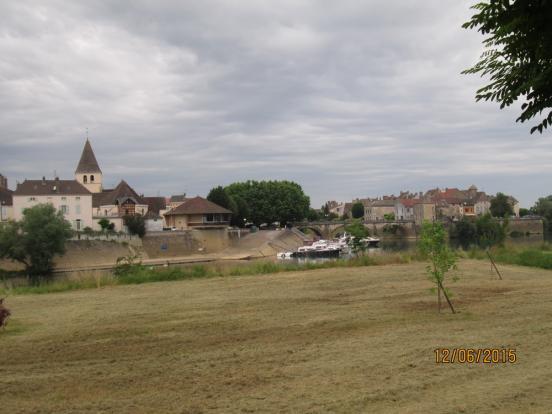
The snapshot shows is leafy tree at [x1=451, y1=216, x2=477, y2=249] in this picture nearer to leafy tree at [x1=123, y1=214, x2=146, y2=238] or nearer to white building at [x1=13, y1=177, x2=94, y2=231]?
leafy tree at [x1=123, y1=214, x2=146, y2=238]

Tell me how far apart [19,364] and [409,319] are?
784 cm

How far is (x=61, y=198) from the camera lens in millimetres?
71688

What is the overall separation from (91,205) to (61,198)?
12.4 feet

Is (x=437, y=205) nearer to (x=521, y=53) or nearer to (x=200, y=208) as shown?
(x=200, y=208)

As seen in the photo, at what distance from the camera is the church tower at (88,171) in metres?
88.9

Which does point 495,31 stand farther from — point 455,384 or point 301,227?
point 301,227

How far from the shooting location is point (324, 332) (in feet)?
37.0

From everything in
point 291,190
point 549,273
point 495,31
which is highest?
point 291,190

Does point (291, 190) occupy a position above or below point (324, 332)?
above

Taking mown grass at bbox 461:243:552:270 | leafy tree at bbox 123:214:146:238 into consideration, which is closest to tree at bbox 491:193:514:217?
leafy tree at bbox 123:214:146:238

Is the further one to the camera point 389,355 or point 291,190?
point 291,190

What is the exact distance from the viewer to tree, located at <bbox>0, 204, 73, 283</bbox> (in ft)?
157

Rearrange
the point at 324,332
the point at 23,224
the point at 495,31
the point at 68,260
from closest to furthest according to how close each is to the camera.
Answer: the point at 495,31
the point at 324,332
the point at 23,224
the point at 68,260

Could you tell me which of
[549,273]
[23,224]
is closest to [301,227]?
[23,224]
